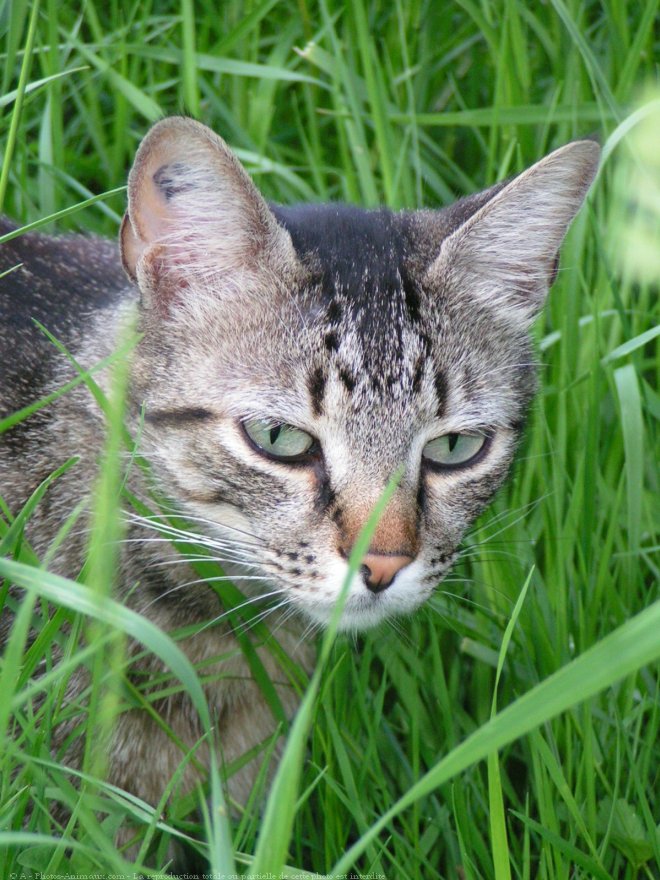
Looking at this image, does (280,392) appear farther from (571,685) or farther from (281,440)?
(571,685)

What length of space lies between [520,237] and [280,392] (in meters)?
0.62

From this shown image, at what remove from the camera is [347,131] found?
3.21 m

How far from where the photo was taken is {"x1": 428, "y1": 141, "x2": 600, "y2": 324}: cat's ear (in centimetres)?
212

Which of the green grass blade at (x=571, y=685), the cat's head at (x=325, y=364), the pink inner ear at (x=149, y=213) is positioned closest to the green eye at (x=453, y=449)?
the cat's head at (x=325, y=364)

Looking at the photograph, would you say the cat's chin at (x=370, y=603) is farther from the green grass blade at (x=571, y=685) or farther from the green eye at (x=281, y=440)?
the green grass blade at (x=571, y=685)

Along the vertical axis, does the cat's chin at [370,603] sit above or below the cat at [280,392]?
below

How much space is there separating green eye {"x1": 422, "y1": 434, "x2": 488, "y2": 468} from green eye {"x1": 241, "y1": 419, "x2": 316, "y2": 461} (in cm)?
23

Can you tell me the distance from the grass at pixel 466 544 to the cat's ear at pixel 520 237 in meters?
0.17

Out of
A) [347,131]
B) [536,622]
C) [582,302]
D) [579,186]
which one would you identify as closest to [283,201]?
[347,131]

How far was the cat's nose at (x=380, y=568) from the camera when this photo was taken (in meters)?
1.87

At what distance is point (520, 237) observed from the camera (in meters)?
2.23

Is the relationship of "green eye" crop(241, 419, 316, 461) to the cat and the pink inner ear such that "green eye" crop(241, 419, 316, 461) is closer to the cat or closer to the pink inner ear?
the cat

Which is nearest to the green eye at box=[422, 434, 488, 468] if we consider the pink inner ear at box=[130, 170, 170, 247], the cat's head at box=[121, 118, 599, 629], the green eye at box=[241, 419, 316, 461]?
the cat's head at box=[121, 118, 599, 629]

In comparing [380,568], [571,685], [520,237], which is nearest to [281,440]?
[380,568]
